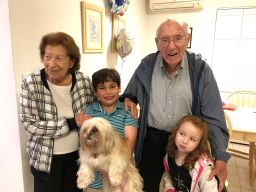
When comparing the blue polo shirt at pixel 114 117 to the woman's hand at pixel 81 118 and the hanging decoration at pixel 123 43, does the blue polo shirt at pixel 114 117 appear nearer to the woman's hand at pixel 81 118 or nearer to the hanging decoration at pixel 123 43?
the woman's hand at pixel 81 118

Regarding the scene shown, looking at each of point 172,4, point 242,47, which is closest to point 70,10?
point 172,4

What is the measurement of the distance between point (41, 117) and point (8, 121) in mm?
368

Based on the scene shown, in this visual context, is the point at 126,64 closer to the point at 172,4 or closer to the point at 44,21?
the point at 172,4

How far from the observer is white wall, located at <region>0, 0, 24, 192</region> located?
57.9 inches

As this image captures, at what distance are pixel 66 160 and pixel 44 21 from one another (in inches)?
41.3

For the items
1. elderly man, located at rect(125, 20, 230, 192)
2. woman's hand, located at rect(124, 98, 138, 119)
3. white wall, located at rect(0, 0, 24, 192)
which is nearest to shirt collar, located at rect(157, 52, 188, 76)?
elderly man, located at rect(125, 20, 230, 192)

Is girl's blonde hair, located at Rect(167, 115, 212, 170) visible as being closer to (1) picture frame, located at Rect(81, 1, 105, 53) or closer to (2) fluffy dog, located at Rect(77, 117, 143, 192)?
(2) fluffy dog, located at Rect(77, 117, 143, 192)

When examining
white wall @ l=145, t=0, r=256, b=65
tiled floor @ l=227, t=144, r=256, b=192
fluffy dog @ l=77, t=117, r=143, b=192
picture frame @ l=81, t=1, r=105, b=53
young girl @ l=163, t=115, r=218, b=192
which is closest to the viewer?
fluffy dog @ l=77, t=117, r=143, b=192

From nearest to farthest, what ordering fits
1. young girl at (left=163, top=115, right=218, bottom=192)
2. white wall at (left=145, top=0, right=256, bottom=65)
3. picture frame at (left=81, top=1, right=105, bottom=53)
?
young girl at (left=163, top=115, right=218, bottom=192)
picture frame at (left=81, top=1, right=105, bottom=53)
white wall at (left=145, top=0, right=256, bottom=65)

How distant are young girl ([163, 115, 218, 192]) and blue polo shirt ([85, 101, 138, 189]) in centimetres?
30

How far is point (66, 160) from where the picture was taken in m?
1.51

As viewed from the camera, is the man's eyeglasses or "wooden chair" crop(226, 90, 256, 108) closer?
the man's eyeglasses

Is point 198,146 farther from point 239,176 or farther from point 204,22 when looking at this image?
point 204,22

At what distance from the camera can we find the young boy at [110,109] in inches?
56.5
